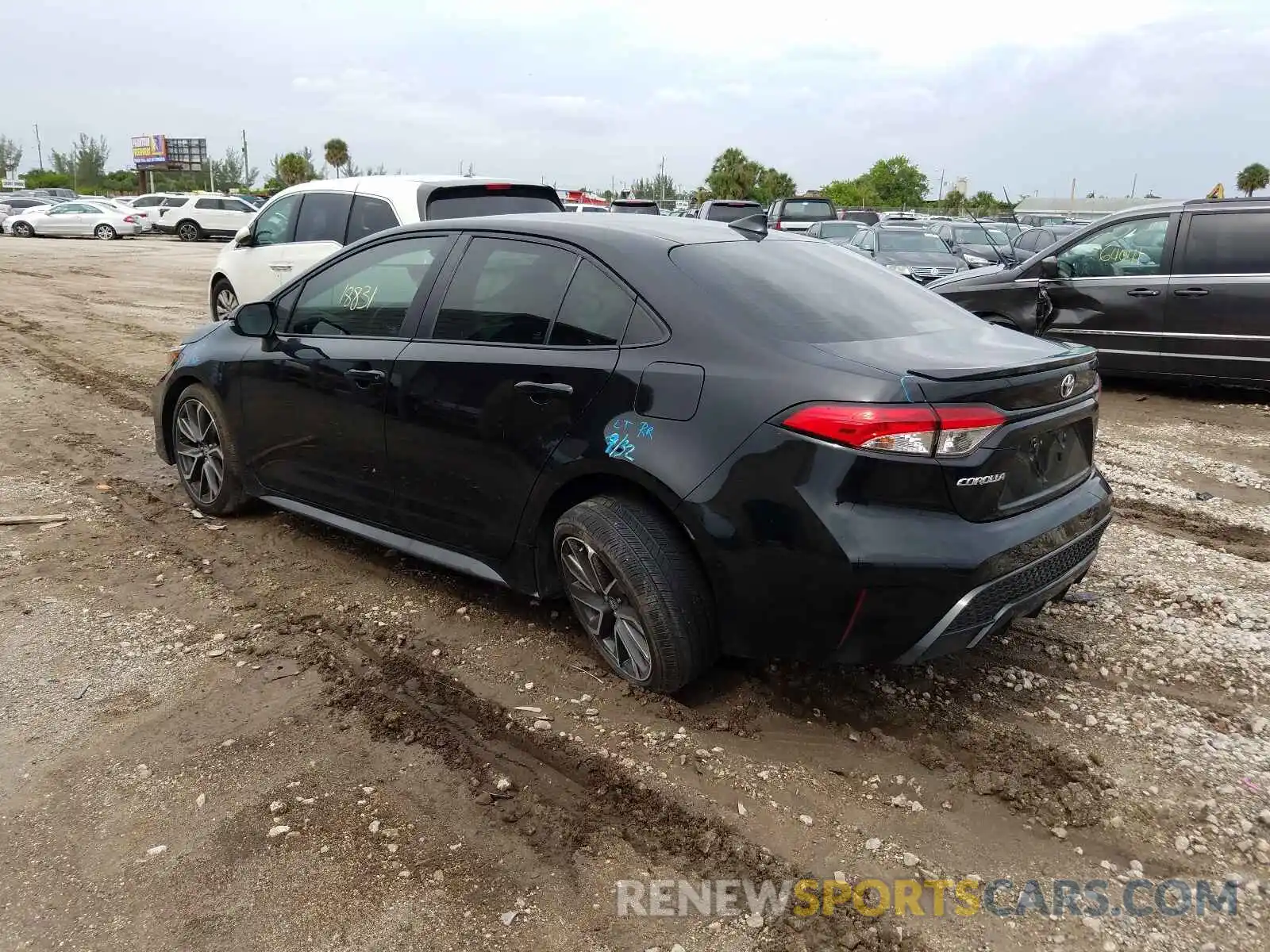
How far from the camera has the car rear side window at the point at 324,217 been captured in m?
8.38

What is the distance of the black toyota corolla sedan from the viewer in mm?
2822

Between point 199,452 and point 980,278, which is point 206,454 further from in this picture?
point 980,278

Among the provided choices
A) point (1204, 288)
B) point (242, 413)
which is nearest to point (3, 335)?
point (242, 413)

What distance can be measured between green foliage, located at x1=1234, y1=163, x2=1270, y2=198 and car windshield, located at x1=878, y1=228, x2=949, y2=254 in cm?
4876

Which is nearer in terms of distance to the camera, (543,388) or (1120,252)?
(543,388)

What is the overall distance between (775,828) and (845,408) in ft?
3.98

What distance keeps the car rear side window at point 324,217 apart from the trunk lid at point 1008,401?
636cm

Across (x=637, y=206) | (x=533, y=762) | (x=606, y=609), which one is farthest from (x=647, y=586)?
(x=637, y=206)

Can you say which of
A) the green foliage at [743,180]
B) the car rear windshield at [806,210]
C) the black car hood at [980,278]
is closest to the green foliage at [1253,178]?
the green foliage at [743,180]

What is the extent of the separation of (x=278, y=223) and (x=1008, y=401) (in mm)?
8029

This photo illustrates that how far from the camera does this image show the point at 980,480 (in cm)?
286

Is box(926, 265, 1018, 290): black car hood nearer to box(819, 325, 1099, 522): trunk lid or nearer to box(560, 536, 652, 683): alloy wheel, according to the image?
box(819, 325, 1099, 522): trunk lid

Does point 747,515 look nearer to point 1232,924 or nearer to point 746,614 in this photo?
point 746,614

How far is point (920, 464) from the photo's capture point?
2.78m
